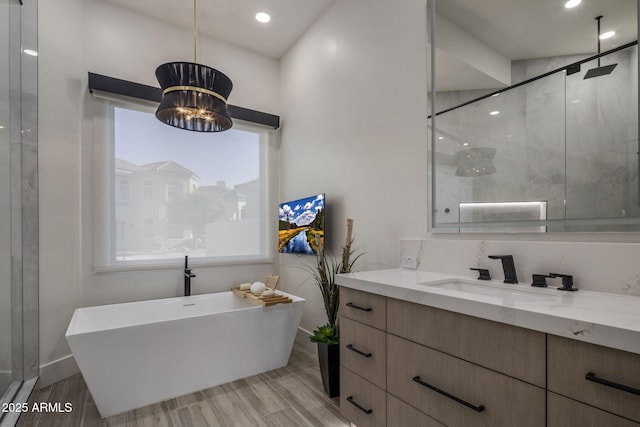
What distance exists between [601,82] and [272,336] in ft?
8.32

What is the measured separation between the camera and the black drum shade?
1.91 metres

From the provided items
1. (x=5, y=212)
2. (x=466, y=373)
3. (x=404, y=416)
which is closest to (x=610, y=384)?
(x=466, y=373)

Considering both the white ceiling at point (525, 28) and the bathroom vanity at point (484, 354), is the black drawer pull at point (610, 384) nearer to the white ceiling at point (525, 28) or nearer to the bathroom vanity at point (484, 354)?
the bathroom vanity at point (484, 354)

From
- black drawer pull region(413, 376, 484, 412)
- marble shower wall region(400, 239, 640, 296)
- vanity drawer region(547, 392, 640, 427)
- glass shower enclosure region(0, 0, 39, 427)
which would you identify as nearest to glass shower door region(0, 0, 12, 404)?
glass shower enclosure region(0, 0, 39, 427)

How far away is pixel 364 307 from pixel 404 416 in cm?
48

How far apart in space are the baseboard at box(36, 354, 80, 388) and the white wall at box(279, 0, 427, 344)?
1.97 meters

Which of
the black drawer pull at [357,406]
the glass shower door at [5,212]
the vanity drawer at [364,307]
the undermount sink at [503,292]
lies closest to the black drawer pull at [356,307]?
the vanity drawer at [364,307]

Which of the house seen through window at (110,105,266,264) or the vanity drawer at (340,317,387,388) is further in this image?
the house seen through window at (110,105,266,264)

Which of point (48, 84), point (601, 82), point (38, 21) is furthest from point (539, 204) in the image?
point (38, 21)

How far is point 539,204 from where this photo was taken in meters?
1.48

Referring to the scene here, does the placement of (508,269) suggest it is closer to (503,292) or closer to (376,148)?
(503,292)

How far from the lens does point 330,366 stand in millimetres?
2113

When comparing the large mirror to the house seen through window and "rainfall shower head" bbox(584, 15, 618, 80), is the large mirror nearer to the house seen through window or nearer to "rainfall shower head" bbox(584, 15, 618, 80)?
"rainfall shower head" bbox(584, 15, 618, 80)

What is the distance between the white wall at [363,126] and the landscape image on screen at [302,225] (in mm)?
146
